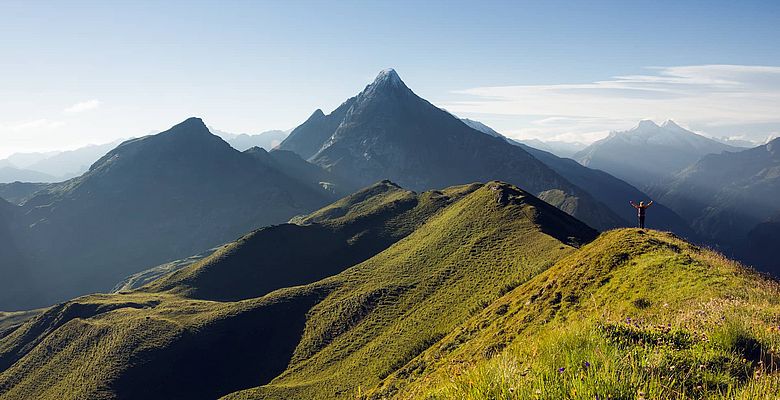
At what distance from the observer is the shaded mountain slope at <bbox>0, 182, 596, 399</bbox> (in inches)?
3273

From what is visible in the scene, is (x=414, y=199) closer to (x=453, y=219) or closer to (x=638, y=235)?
(x=453, y=219)

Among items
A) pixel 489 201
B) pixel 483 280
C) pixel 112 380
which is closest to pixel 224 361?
pixel 112 380

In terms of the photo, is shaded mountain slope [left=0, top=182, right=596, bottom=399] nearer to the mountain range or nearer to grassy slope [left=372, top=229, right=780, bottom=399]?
the mountain range

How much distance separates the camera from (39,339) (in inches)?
4966

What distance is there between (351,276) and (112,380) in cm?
6299

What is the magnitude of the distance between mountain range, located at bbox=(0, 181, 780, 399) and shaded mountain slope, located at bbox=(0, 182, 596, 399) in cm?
51

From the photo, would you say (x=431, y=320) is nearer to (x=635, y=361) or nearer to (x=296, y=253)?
(x=635, y=361)

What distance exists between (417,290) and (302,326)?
3241 cm

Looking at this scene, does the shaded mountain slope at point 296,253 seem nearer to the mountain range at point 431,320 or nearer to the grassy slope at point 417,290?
the mountain range at point 431,320

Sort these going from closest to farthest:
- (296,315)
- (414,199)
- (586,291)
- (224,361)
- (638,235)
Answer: (586,291)
(638,235)
(224,361)
(296,315)
(414,199)

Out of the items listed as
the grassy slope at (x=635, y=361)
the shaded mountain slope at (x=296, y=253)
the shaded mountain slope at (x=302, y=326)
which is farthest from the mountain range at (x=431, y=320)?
the shaded mountain slope at (x=296, y=253)

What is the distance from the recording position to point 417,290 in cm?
10181

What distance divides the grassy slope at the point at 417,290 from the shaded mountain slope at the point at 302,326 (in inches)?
14.7

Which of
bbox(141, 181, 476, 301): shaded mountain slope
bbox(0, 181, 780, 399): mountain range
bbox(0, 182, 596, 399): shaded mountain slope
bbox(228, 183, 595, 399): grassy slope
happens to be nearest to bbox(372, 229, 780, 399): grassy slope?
bbox(0, 181, 780, 399): mountain range
